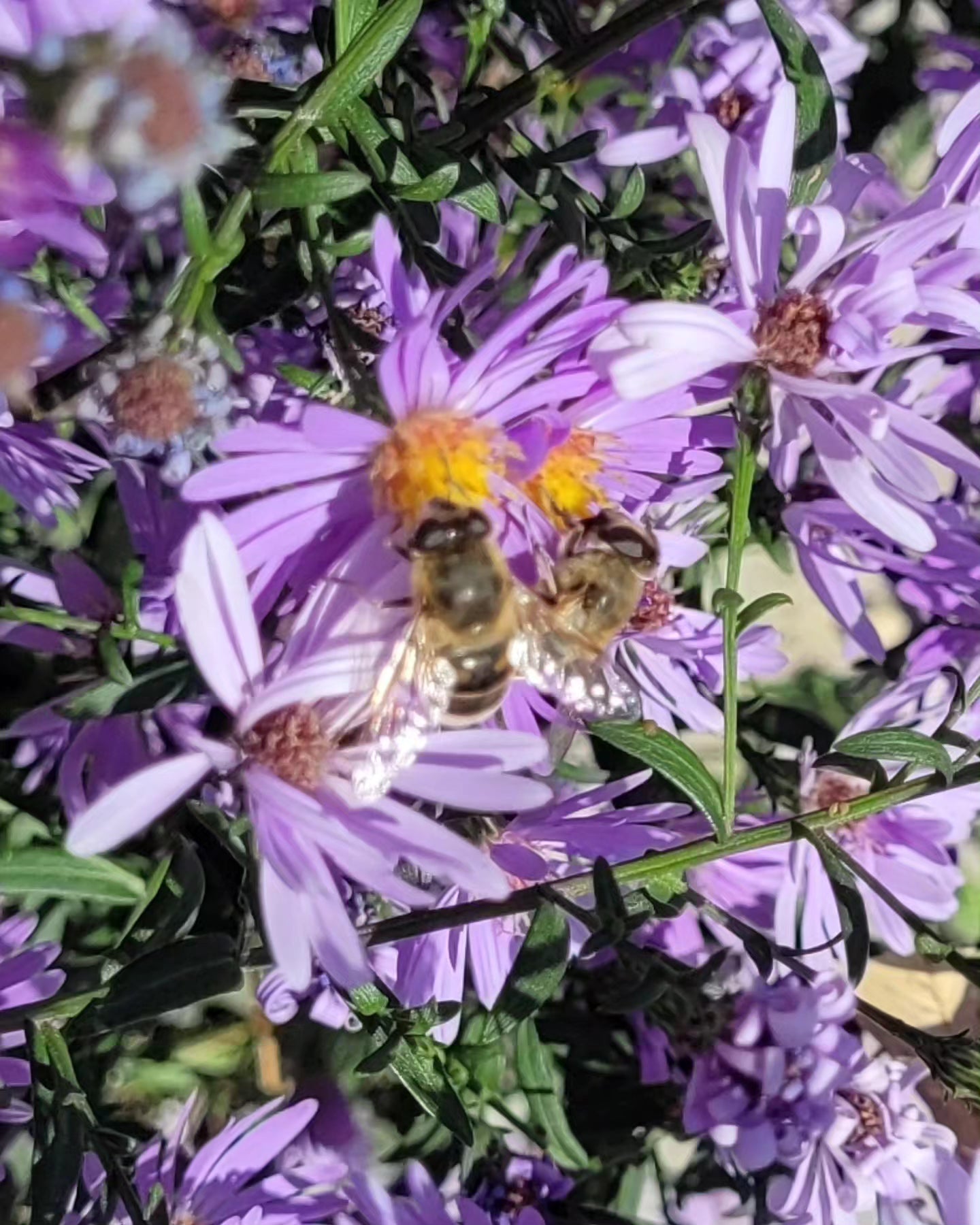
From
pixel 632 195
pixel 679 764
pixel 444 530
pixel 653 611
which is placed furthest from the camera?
pixel 653 611

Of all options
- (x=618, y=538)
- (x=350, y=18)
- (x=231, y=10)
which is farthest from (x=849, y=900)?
(x=231, y=10)

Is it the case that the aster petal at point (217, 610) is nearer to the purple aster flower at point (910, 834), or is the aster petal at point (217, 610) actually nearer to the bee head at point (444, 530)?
the bee head at point (444, 530)

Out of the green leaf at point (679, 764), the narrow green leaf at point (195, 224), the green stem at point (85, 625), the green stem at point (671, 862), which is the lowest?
the green stem at point (671, 862)

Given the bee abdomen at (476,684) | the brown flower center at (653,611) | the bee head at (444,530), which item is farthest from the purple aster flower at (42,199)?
the brown flower center at (653,611)

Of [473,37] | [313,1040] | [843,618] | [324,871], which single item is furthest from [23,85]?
[313,1040]

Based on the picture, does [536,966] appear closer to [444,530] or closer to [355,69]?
[444,530]

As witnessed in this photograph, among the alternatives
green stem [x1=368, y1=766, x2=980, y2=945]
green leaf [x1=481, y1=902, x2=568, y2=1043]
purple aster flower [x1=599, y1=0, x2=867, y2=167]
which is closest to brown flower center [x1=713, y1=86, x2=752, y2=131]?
purple aster flower [x1=599, y1=0, x2=867, y2=167]
